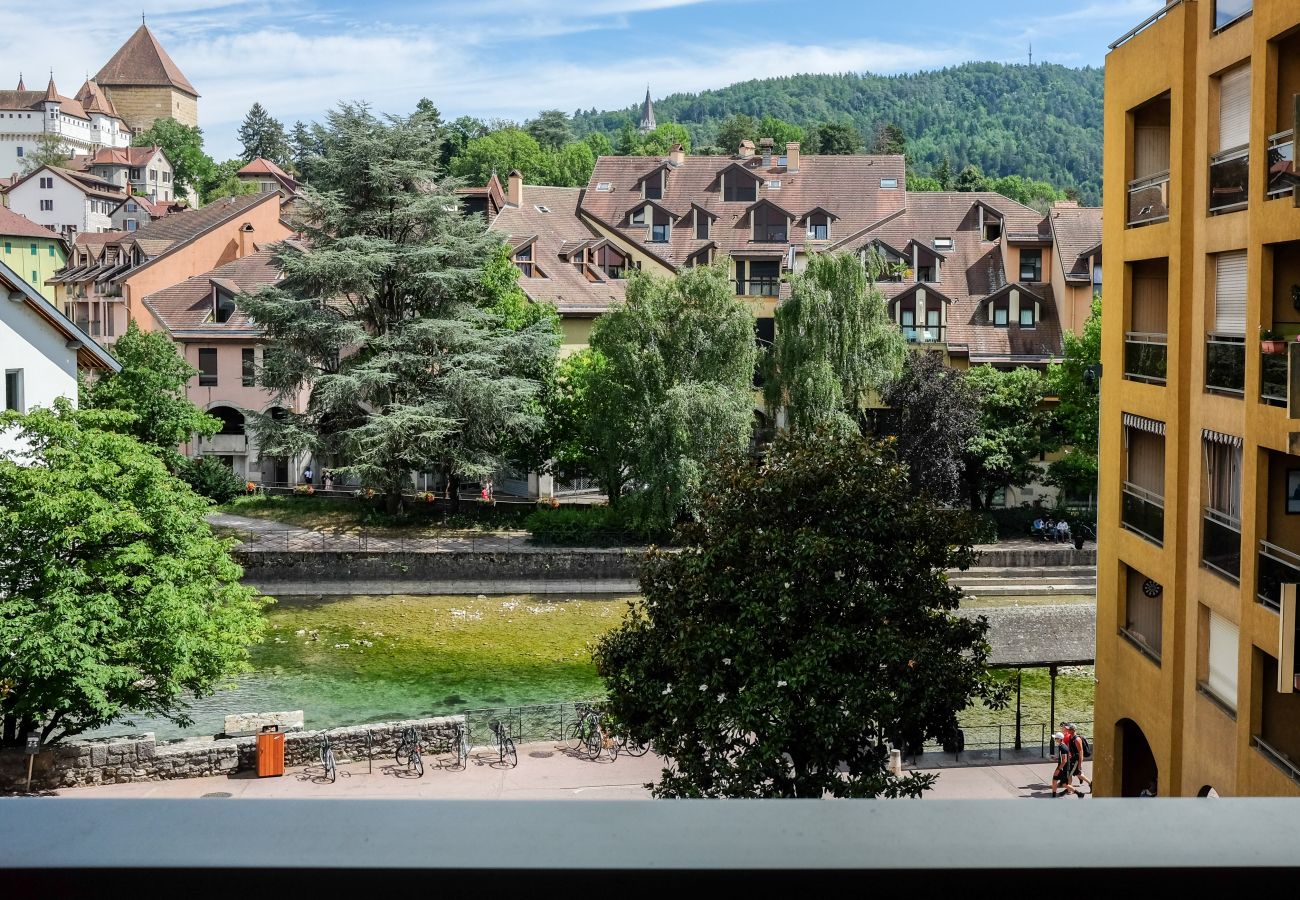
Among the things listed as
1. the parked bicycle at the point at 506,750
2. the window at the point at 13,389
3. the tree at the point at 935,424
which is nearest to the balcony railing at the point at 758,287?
the tree at the point at 935,424

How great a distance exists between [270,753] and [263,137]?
9180cm

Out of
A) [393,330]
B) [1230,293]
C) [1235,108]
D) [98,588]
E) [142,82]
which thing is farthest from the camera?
[142,82]

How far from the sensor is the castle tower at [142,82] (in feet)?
392

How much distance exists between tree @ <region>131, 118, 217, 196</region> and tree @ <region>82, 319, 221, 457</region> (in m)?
70.5

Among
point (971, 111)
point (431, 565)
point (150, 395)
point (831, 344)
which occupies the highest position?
point (971, 111)

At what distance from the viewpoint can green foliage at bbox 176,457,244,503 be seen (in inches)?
1222

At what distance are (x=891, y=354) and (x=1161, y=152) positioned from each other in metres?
18.4

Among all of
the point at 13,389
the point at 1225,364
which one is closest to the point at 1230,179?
the point at 1225,364

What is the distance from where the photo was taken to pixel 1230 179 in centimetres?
963

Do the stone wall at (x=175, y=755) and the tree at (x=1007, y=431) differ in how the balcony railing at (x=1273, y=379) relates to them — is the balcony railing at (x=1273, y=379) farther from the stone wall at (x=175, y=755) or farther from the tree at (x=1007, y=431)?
the tree at (x=1007, y=431)

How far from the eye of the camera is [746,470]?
37.8 ft

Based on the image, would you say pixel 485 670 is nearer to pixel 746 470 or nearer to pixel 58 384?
pixel 58 384

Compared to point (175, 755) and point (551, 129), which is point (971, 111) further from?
point (175, 755)

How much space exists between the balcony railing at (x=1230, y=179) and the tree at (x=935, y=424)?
61.4 feet
